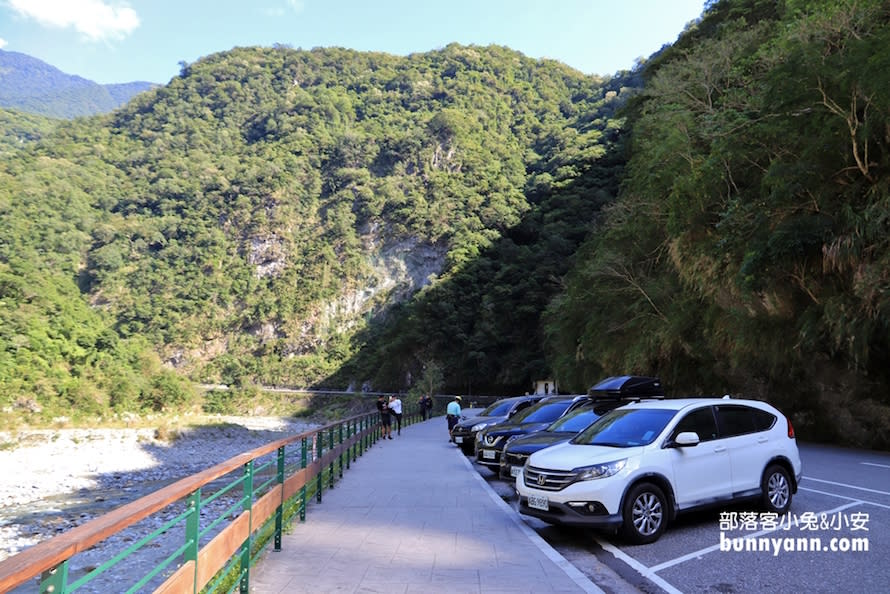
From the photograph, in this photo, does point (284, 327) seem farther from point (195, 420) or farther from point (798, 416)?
point (798, 416)

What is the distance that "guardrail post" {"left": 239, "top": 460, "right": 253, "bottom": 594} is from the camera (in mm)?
4973

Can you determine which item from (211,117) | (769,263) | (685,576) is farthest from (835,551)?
(211,117)

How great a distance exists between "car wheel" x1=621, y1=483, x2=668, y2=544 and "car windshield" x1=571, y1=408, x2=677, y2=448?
582 mm

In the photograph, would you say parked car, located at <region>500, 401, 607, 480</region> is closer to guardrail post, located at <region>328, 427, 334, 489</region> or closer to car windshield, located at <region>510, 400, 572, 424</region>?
car windshield, located at <region>510, 400, 572, 424</region>

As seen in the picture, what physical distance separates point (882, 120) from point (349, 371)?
83525mm

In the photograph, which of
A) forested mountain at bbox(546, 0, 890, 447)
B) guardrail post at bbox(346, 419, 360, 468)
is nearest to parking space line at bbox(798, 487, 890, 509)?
forested mountain at bbox(546, 0, 890, 447)

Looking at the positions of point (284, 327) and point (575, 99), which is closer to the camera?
point (284, 327)

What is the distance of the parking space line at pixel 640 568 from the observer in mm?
5461

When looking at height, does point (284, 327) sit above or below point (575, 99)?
below

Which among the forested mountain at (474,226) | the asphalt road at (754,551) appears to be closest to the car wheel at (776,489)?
the asphalt road at (754,551)

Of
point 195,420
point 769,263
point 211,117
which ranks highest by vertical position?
point 211,117

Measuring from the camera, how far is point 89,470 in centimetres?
3161

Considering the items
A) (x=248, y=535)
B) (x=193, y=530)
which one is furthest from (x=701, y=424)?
(x=193, y=530)

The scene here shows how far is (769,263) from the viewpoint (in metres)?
17.8
